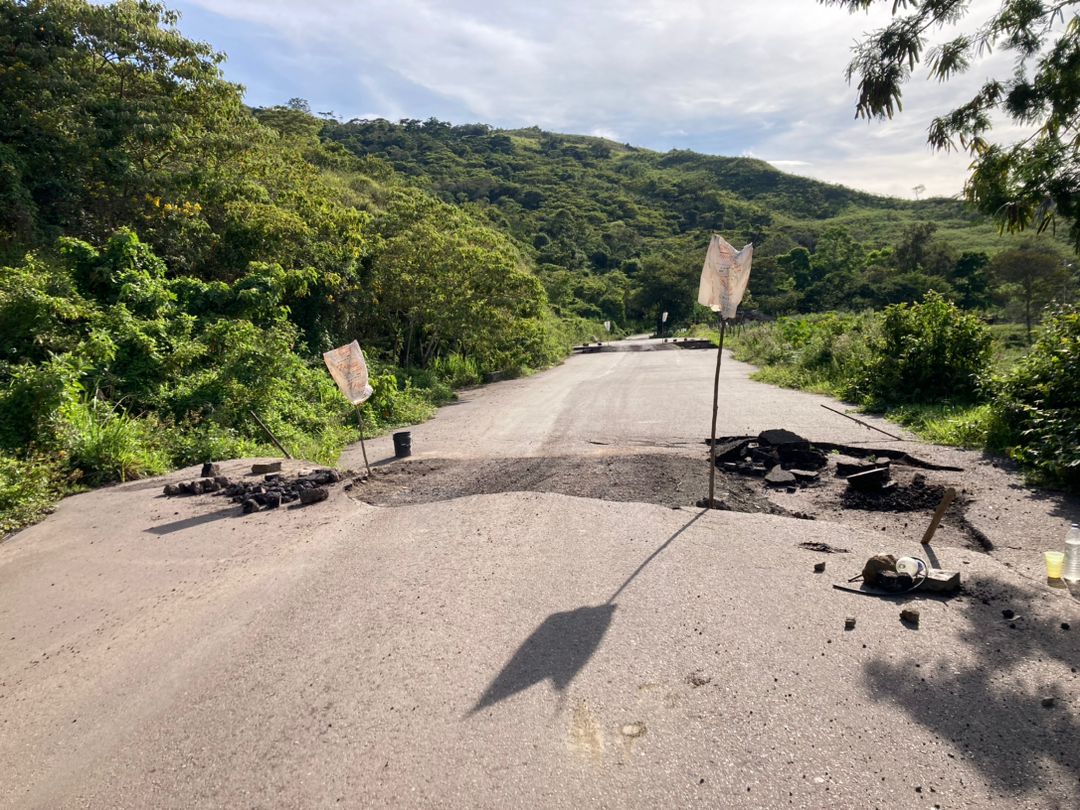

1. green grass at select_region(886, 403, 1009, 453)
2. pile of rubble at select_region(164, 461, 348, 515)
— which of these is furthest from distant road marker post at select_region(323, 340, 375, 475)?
green grass at select_region(886, 403, 1009, 453)

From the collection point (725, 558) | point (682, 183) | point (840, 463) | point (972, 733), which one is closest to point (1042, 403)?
point (840, 463)

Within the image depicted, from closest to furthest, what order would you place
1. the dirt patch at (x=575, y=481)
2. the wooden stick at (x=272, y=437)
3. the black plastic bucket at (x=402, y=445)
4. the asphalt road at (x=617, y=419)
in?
the dirt patch at (x=575, y=481)
the asphalt road at (x=617, y=419)
the wooden stick at (x=272, y=437)
the black plastic bucket at (x=402, y=445)

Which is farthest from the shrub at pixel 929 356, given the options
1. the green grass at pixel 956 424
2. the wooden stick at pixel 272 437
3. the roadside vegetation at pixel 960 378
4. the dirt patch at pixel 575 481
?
the wooden stick at pixel 272 437

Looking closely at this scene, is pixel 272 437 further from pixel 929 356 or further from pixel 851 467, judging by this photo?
pixel 929 356

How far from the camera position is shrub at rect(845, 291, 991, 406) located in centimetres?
1034

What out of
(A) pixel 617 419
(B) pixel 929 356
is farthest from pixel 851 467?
(A) pixel 617 419

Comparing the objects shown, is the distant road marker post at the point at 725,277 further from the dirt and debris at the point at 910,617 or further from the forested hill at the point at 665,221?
the forested hill at the point at 665,221

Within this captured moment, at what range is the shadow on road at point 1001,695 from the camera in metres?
2.54

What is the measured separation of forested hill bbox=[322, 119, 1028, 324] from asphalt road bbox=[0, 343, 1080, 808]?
194 inches

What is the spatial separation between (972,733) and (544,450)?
6826 mm

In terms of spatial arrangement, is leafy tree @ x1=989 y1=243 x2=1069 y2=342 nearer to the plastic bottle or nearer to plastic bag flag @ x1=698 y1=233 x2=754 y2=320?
plastic bag flag @ x1=698 y1=233 x2=754 y2=320

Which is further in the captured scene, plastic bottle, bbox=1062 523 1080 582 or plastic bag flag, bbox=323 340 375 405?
plastic bag flag, bbox=323 340 375 405

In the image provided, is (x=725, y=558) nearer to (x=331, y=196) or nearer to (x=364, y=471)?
(x=364, y=471)

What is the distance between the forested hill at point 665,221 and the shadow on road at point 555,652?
5864 millimetres
